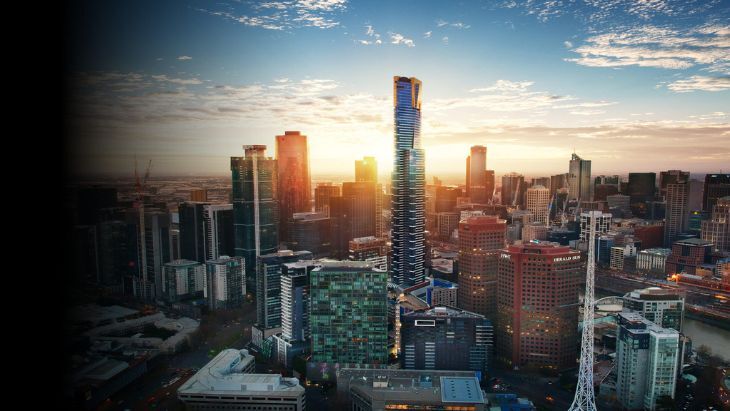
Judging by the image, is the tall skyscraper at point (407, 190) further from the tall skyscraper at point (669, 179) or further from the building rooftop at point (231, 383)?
the tall skyscraper at point (669, 179)

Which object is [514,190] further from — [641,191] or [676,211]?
[676,211]

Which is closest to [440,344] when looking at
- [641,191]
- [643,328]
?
[643,328]

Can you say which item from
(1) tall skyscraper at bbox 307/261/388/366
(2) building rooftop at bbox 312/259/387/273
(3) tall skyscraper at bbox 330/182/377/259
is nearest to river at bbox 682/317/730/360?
(1) tall skyscraper at bbox 307/261/388/366

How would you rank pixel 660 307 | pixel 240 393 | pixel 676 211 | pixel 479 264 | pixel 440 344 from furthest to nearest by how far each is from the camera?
1. pixel 676 211
2. pixel 479 264
3. pixel 660 307
4. pixel 440 344
5. pixel 240 393

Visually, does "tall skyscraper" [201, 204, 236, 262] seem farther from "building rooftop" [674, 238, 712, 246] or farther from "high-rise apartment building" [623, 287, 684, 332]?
"building rooftop" [674, 238, 712, 246]

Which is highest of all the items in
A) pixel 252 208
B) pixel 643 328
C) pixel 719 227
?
pixel 252 208

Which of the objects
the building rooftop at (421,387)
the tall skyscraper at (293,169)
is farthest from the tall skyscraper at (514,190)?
the building rooftop at (421,387)

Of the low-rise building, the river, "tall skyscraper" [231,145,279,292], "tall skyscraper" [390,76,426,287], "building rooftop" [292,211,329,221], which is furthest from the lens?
"building rooftop" [292,211,329,221]
